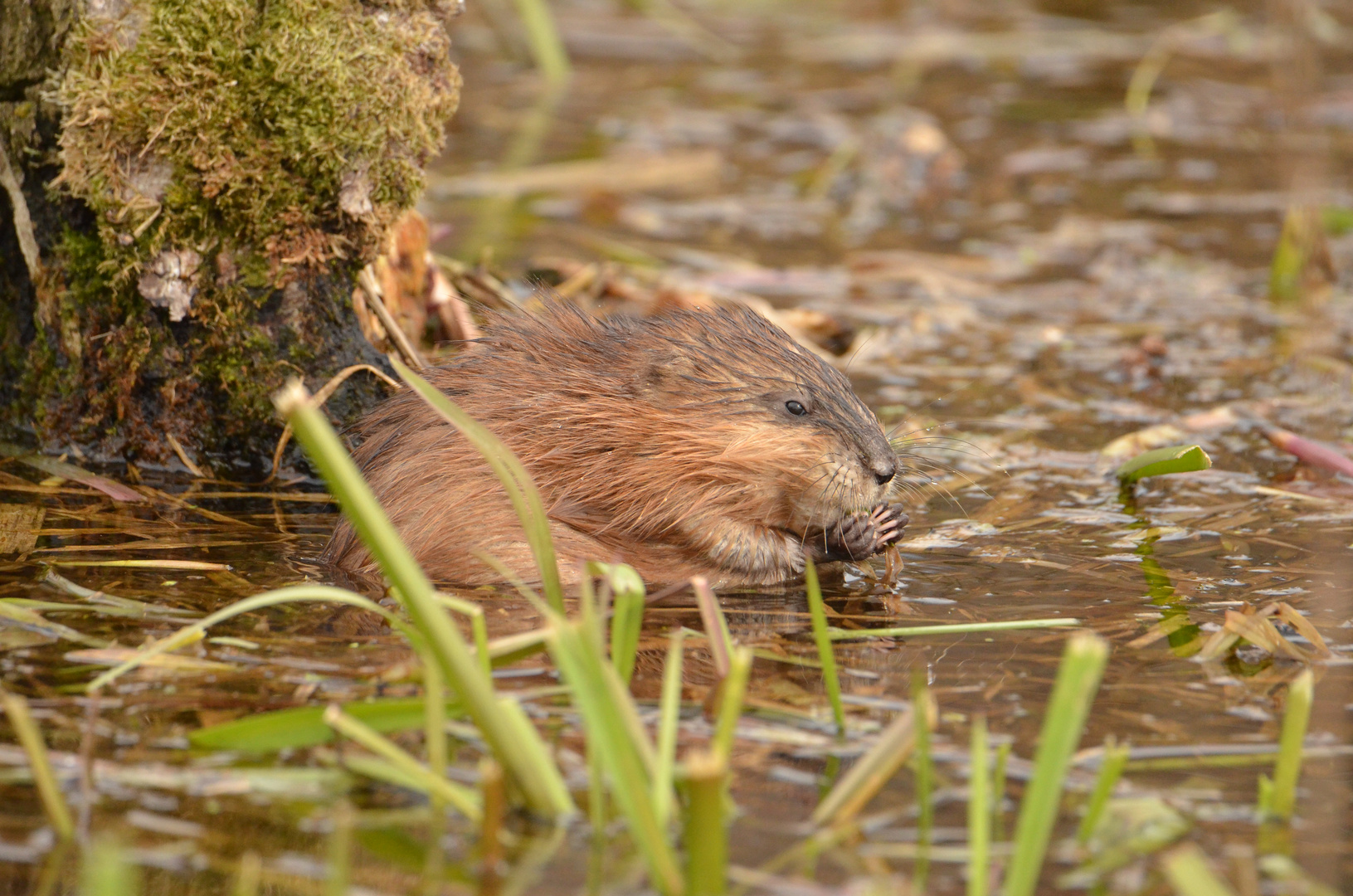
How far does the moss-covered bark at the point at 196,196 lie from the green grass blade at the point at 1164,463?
6.62ft

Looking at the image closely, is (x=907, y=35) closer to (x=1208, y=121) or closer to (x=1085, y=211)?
(x=1208, y=121)

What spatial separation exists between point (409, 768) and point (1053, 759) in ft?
2.99

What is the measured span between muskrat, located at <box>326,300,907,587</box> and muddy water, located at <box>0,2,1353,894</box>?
0.19 m

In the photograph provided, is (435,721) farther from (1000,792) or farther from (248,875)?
(1000,792)

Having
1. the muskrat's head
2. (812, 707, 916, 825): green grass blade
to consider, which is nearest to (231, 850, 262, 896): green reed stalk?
(812, 707, 916, 825): green grass blade

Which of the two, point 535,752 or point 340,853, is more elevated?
point 535,752

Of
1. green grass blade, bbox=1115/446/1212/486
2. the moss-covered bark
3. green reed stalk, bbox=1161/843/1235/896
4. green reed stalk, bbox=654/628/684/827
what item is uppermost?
the moss-covered bark

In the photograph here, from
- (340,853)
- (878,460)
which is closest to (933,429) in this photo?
(878,460)

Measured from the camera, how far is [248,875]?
2.05 meters

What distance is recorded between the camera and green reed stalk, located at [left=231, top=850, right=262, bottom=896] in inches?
80.5

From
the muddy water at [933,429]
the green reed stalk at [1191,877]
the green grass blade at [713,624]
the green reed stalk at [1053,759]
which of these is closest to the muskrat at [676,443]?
the muddy water at [933,429]

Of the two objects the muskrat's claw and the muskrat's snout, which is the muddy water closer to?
the muskrat's claw

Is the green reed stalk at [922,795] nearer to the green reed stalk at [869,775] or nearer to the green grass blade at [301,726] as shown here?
the green reed stalk at [869,775]

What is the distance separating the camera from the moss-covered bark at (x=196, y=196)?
3.91 meters
